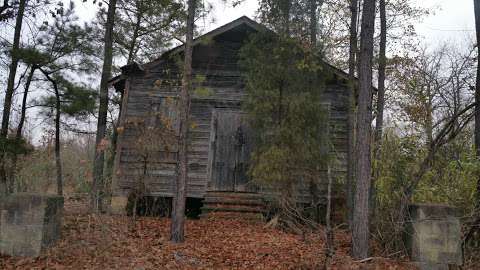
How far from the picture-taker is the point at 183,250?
8.23 m

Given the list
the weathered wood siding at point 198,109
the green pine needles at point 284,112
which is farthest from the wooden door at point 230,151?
the green pine needles at point 284,112

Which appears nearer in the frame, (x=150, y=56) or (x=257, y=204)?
(x=257, y=204)

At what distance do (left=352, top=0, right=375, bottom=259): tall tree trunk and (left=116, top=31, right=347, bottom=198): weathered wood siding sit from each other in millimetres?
4557

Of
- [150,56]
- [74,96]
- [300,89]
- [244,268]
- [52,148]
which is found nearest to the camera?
[244,268]

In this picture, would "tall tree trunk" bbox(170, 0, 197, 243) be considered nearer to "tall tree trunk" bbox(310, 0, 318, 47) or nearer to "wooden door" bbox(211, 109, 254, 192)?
"wooden door" bbox(211, 109, 254, 192)

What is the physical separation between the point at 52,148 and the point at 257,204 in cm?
902

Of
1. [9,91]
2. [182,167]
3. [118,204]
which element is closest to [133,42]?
[9,91]

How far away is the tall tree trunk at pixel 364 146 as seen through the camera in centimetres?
782

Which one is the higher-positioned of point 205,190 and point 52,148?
point 52,148

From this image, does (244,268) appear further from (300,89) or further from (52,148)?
(52,148)

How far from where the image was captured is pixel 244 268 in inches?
291

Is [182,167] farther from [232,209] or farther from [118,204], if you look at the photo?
[118,204]

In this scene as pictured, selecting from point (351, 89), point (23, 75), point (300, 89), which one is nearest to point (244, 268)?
point (300, 89)

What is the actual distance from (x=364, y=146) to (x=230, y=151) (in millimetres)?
5544
